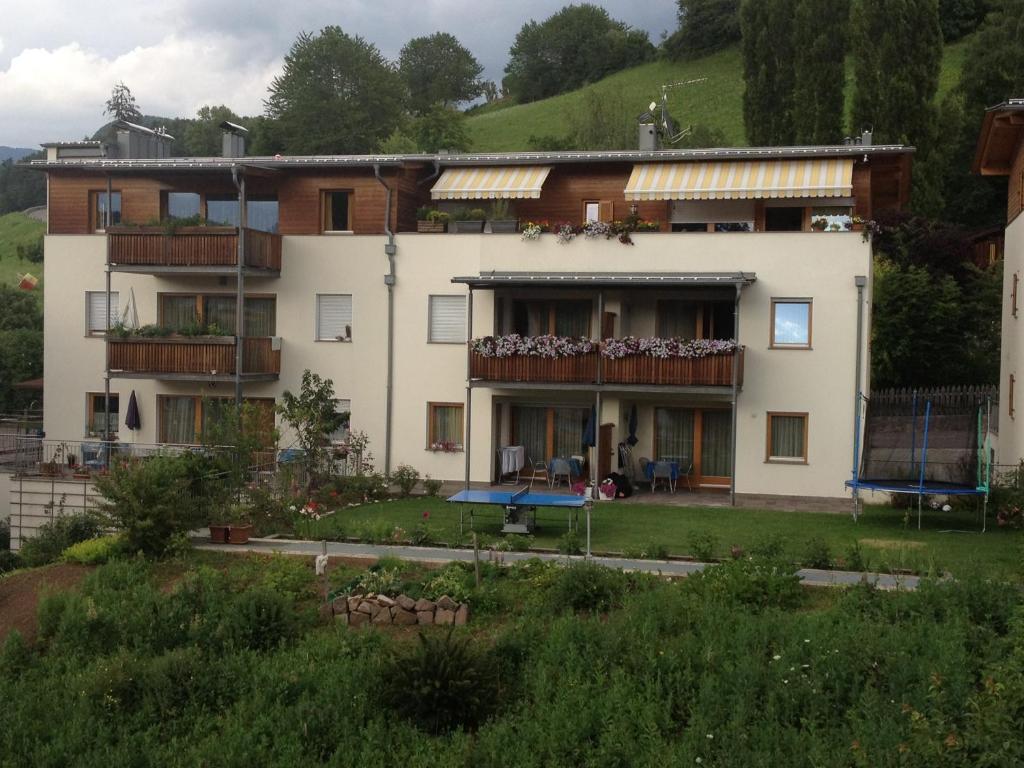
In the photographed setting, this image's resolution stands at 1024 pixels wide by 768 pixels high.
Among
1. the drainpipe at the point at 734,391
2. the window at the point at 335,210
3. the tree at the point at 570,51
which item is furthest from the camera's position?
the tree at the point at 570,51

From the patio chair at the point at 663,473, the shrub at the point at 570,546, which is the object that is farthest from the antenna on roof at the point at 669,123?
the shrub at the point at 570,546

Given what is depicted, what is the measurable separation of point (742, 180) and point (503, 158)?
618cm

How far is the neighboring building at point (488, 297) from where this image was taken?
28.3 m

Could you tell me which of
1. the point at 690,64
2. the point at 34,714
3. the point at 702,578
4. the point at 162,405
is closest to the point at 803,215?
the point at 702,578

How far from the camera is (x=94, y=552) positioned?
20141 mm

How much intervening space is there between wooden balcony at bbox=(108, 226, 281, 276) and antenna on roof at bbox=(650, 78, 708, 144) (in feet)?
46.9

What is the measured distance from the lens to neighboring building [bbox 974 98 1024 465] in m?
26.3

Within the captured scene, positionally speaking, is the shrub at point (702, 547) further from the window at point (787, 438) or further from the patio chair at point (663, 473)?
the window at point (787, 438)

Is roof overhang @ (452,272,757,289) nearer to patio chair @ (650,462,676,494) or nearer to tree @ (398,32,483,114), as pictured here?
patio chair @ (650,462,676,494)

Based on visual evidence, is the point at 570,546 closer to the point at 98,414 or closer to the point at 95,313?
the point at 98,414

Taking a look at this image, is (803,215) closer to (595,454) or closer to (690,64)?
(595,454)

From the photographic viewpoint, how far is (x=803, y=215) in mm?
29891

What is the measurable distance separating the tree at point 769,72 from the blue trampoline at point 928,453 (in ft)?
111

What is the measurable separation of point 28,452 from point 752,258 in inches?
716
